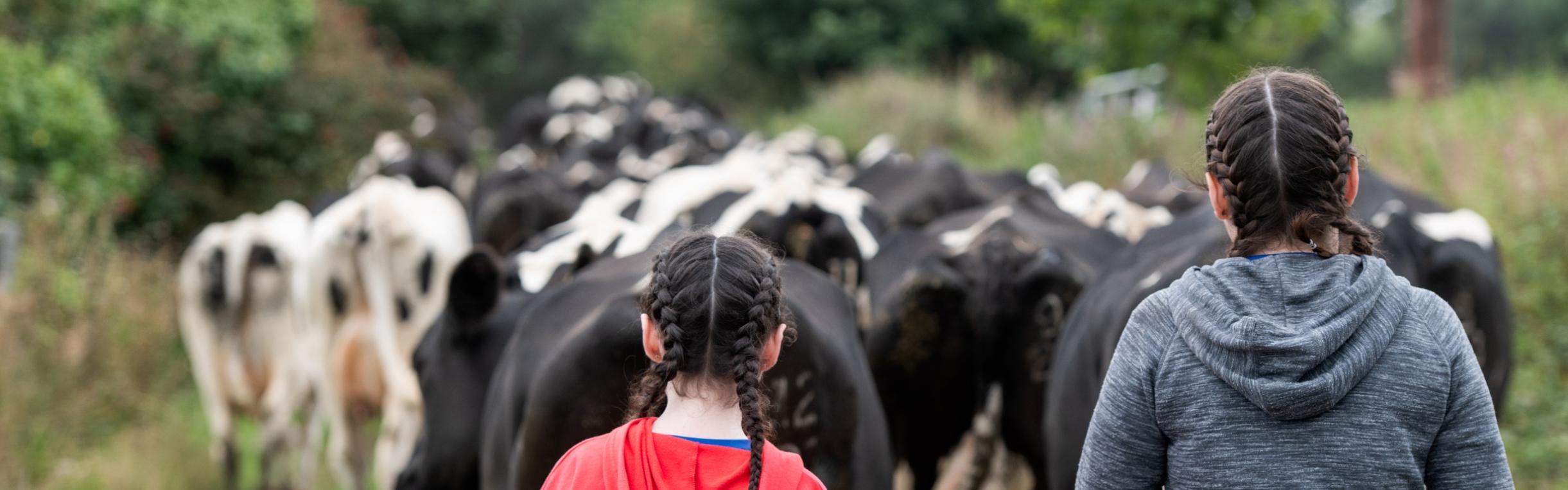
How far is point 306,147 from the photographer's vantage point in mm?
13984

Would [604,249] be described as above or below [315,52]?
below

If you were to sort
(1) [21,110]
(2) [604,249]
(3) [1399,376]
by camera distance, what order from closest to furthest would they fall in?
(3) [1399,376], (2) [604,249], (1) [21,110]

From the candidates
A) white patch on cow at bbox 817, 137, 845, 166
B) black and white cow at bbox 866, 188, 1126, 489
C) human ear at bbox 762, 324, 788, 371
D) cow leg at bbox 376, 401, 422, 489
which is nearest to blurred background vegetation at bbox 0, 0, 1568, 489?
human ear at bbox 762, 324, 788, 371

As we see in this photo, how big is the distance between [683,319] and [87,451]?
662 cm

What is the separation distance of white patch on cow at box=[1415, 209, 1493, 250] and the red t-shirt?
364 cm

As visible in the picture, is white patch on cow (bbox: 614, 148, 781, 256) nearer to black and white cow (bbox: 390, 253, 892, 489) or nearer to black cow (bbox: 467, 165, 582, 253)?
black cow (bbox: 467, 165, 582, 253)

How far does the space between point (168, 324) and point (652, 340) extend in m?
8.26

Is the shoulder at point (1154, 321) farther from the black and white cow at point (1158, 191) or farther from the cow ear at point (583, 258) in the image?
the black and white cow at point (1158, 191)

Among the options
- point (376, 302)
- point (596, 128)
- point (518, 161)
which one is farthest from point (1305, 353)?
point (596, 128)

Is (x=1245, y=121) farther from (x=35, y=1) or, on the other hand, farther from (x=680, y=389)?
(x=35, y=1)

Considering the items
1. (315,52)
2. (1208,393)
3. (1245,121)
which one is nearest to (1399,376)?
(1208,393)

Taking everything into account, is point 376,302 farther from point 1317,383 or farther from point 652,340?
point 1317,383

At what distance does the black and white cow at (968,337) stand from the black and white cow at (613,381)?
98 cm

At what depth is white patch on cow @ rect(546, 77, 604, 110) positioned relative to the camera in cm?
2288
